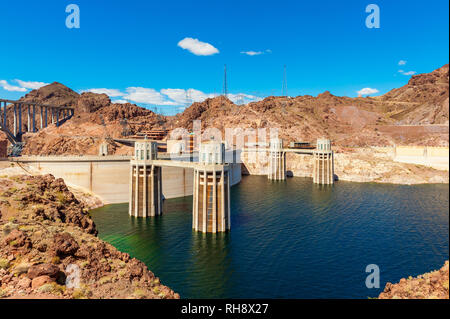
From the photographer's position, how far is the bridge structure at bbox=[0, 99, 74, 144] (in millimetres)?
113812

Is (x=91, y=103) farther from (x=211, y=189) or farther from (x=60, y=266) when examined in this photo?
(x=60, y=266)

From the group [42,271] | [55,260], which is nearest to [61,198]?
[55,260]

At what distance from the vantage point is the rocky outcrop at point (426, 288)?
10.2m

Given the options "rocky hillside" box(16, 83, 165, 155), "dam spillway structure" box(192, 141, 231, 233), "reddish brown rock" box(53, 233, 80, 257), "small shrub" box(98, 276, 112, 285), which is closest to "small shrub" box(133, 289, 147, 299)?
"small shrub" box(98, 276, 112, 285)

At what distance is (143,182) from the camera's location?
50719 millimetres

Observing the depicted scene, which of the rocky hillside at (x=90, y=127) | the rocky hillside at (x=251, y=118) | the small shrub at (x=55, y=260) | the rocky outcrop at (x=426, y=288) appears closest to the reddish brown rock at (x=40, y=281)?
the small shrub at (x=55, y=260)

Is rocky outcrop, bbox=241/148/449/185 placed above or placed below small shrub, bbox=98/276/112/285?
above

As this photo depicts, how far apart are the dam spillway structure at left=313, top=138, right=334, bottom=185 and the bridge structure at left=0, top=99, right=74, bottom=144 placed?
114 m

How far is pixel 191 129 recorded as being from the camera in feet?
499

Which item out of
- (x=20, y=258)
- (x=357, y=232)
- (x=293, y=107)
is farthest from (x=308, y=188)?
(x=293, y=107)

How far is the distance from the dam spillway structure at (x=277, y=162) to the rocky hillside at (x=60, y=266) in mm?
83532

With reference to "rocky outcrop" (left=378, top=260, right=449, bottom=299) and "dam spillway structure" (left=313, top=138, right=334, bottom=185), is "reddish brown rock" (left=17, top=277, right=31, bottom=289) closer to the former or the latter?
"rocky outcrop" (left=378, top=260, right=449, bottom=299)

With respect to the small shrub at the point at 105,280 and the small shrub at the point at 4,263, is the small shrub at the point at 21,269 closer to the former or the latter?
the small shrub at the point at 4,263
